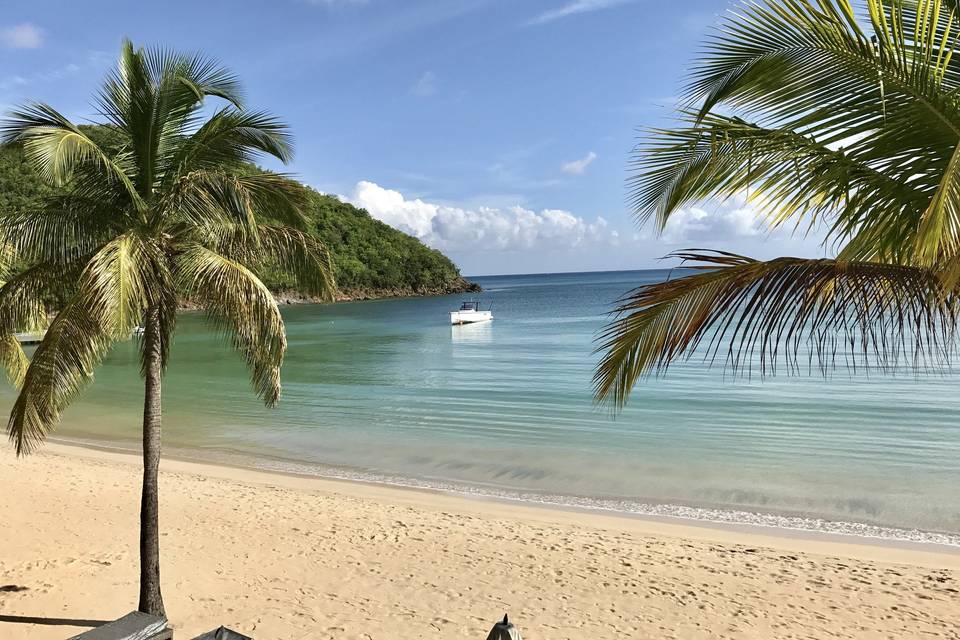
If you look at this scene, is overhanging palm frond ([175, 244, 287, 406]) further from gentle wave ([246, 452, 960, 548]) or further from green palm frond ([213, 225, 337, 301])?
gentle wave ([246, 452, 960, 548])

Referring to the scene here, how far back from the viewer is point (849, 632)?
19.3 feet

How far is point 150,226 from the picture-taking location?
5.47m

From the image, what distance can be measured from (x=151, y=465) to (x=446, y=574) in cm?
329

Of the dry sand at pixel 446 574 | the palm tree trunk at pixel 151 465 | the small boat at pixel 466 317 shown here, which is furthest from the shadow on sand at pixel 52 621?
the small boat at pixel 466 317

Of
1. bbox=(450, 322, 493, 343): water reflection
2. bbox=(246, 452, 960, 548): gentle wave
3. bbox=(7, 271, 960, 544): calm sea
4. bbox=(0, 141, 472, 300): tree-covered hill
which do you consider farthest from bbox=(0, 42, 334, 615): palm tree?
bbox=(0, 141, 472, 300): tree-covered hill

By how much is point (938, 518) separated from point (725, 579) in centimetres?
436

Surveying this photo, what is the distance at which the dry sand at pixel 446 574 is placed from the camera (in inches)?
240

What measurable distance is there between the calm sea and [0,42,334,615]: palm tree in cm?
665

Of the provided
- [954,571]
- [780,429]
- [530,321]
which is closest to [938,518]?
[954,571]

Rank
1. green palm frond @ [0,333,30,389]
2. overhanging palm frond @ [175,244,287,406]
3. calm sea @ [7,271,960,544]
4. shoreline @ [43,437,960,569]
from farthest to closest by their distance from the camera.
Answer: calm sea @ [7,271,960,544] < green palm frond @ [0,333,30,389] < shoreline @ [43,437,960,569] < overhanging palm frond @ [175,244,287,406]

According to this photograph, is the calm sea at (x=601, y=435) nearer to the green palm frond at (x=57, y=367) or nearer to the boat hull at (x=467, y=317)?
the green palm frond at (x=57, y=367)

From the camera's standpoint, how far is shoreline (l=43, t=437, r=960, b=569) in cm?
823

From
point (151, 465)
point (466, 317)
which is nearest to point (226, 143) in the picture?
point (151, 465)

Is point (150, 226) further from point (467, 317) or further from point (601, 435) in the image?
point (467, 317)
